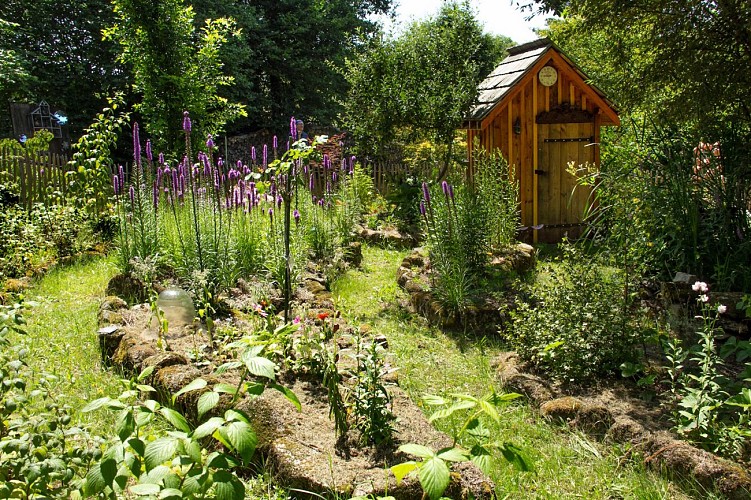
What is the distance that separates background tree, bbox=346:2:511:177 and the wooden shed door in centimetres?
143

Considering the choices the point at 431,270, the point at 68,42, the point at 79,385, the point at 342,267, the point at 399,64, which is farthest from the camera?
the point at 68,42

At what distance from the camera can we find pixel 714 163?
507 cm

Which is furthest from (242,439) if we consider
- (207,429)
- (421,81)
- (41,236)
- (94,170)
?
(421,81)

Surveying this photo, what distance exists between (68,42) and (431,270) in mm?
18465

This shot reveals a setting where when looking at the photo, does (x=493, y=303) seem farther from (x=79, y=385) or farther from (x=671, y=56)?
(x=79, y=385)

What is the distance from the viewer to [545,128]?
31.1 feet

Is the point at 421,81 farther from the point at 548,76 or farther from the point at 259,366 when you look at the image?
the point at 259,366

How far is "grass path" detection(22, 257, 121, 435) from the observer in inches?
138

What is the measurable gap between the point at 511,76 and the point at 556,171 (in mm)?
1672

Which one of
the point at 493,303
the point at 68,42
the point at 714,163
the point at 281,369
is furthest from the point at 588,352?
the point at 68,42

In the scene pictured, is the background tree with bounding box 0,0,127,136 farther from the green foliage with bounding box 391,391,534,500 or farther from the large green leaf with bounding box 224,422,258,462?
the green foliage with bounding box 391,391,534,500

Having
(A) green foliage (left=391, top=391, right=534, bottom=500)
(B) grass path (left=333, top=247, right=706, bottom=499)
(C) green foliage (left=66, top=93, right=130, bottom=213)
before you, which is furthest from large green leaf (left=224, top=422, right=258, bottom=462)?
(C) green foliage (left=66, top=93, right=130, bottom=213)

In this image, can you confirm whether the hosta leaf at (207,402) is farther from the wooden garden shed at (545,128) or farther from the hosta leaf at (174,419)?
the wooden garden shed at (545,128)

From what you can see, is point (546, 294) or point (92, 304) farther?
point (92, 304)
